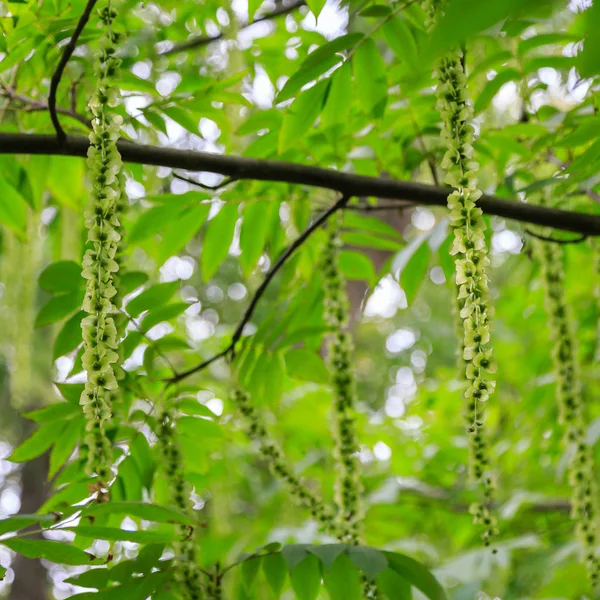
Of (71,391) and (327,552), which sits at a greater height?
(71,391)

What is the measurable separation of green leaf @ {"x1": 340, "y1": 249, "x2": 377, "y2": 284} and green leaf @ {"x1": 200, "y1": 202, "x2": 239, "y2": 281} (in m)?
0.55

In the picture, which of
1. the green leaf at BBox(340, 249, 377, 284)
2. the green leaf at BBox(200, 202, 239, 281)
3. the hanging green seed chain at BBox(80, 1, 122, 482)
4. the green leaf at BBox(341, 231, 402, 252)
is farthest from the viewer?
the green leaf at BBox(340, 249, 377, 284)

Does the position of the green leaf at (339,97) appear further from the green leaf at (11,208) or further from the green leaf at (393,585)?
the green leaf at (393,585)

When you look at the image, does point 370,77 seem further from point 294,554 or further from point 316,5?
point 294,554

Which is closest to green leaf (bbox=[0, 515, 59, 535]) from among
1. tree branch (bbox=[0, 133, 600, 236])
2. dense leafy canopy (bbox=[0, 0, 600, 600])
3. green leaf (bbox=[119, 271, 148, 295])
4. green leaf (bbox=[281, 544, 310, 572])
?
dense leafy canopy (bbox=[0, 0, 600, 600])

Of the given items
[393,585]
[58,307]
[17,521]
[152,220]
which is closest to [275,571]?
[393,585]

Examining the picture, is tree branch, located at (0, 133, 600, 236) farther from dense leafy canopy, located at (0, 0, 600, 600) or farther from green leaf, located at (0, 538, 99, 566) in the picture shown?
green leaf, located at (0, 538, 99, 566)

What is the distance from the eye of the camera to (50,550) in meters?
1.42

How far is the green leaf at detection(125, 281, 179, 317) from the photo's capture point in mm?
2166

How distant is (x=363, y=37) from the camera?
185cm

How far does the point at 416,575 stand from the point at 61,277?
1286 mm

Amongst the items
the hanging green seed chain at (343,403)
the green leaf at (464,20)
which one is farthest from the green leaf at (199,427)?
the green leaf at (464,20)

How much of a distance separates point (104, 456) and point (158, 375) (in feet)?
3.02

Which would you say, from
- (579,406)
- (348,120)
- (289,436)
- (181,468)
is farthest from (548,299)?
(289,436)
